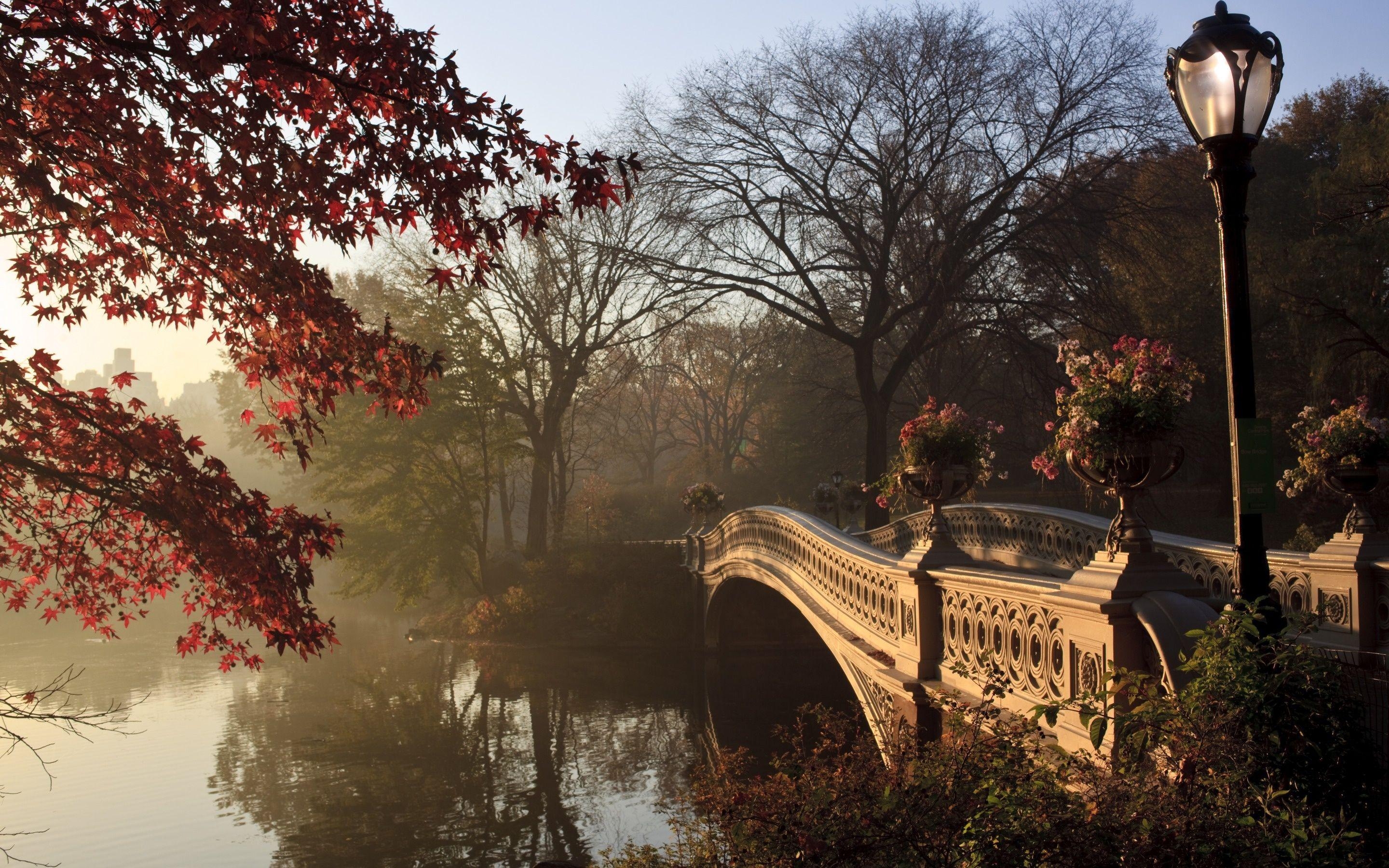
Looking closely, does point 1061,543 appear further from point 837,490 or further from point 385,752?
point 385,752

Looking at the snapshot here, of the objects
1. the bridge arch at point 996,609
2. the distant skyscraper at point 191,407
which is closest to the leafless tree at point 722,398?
the bridge arch at point 996,609

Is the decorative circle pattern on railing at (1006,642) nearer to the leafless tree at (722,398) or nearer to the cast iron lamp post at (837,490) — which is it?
the cast iron lamp post at (837,490)

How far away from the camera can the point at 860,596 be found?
11.6 m

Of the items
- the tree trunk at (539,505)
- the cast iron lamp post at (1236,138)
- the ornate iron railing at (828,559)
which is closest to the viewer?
the cast iron lamp post at (1236,138)

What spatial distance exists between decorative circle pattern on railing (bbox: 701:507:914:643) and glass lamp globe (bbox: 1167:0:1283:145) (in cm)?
544

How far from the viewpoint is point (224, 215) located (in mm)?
5949

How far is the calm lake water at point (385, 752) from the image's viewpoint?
43.4 ft

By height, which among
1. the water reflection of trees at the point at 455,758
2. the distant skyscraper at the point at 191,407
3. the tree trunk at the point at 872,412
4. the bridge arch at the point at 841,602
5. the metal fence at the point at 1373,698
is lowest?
the water reflection of trees at the point at 455,758

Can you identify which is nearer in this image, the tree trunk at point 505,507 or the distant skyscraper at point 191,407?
the tree trunk at point 505,507

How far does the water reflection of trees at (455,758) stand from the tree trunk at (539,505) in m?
6.78

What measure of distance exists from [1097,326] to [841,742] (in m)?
16.4

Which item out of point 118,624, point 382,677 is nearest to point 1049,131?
point 382,677

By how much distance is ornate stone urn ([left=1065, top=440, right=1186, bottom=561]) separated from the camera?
5.46m

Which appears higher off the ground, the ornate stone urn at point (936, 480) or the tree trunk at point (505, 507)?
the ornate stone urn at point (936, 480)
